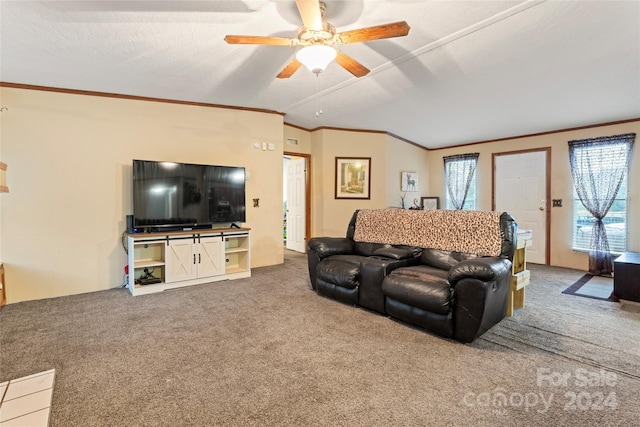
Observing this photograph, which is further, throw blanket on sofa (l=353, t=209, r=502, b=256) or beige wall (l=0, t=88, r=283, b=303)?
beige wall (l=0, t=88, r=283, b=303)

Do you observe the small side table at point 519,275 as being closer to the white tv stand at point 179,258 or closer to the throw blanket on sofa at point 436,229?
the throw blanket on sofa at point 436,229

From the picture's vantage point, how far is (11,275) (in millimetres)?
3410

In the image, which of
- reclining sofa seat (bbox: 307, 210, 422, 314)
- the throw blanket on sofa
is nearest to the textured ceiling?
the throw blanket on sofa

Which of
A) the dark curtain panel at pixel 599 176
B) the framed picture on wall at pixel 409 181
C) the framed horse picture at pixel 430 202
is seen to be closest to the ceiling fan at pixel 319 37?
the framed picture on wall at pixel 409 181

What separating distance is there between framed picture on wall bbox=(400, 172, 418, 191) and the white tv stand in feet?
12.4

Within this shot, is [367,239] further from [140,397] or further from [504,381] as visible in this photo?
[140,397]

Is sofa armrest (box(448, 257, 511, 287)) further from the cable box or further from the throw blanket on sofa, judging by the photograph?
the cable box

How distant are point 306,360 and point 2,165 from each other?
135 inches

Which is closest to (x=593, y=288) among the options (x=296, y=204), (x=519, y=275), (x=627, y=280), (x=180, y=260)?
(x=627, y=280)

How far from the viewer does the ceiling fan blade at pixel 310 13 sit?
72.6 inches

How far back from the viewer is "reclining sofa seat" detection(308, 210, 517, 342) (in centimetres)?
231

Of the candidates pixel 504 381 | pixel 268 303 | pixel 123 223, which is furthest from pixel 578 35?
pixel 123 223

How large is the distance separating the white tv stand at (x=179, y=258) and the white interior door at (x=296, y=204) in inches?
83.3

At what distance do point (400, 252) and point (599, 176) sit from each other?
427cm
